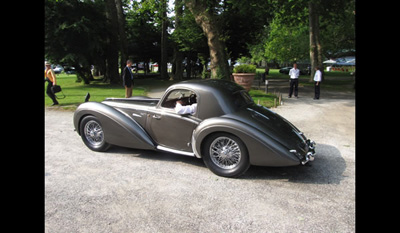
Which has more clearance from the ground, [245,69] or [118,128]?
[245,69]

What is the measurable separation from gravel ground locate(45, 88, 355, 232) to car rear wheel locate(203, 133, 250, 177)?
0.15 meters

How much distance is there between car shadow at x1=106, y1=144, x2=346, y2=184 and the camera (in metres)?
4.51

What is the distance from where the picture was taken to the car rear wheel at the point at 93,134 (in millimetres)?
5711

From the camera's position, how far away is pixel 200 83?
521 centimetres

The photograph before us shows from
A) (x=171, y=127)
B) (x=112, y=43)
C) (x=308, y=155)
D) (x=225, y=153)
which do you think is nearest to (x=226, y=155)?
(x=225, y=153)

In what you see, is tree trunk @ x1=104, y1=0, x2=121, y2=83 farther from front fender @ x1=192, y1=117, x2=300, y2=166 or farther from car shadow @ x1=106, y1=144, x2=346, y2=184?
front fender @ x1=192, y1=117, x2=300, y2=166

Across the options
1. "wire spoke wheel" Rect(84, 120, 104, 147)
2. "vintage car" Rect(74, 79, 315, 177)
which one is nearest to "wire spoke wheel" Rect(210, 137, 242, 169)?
"vintage car" Rect(74, 79, 315, 177)

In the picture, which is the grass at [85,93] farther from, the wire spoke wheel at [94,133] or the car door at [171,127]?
Result: the car door at [171,127]

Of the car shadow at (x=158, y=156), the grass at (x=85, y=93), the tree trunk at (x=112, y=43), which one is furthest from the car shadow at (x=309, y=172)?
the tree trunk at (x=112, y=43)

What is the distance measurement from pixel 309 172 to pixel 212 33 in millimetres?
11032

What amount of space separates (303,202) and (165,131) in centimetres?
261

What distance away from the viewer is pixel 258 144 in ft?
13.9

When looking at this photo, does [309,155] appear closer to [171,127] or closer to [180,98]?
[171,127]
